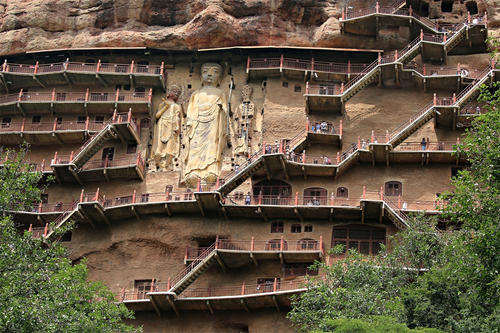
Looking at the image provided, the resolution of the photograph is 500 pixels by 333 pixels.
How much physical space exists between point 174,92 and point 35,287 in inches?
782

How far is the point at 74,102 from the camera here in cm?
5409

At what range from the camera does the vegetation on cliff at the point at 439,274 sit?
114ft

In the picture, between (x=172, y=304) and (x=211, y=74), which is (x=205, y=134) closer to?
(x=211, y=74)

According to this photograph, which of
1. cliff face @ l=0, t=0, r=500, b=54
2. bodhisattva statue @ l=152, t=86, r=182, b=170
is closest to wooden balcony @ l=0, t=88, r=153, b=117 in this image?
bodhisattva statue @ l=152, t=86, r=182, b=170

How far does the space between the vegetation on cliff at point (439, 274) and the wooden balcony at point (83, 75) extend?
50.3 ft

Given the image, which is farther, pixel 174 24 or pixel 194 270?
pixel 174 24

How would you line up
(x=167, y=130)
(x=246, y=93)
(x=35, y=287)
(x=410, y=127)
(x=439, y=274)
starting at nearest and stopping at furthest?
(x=35, y=287) → (x=439, y=274) → (x=410, y=127) → (x=167, y=130) → (x=246, y=93)

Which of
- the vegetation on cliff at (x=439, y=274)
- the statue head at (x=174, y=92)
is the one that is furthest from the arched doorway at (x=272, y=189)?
the statue head at (x=174, y=92)

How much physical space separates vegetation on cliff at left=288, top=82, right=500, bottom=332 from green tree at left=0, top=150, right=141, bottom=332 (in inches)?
309

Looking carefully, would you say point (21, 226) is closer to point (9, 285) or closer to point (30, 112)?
point (30, 112)

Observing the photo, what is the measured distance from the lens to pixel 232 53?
5503 centimetres

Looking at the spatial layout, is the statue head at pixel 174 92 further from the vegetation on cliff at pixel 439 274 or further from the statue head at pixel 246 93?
the vegetation on cliff at pixel 439 274

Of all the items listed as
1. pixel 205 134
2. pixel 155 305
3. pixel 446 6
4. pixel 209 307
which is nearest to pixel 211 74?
pixel 205 134

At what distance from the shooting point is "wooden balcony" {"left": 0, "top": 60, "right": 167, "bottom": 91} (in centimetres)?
5453
